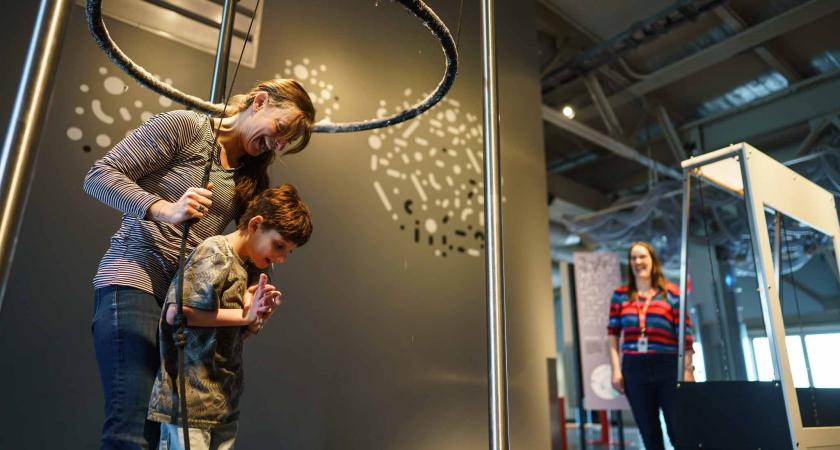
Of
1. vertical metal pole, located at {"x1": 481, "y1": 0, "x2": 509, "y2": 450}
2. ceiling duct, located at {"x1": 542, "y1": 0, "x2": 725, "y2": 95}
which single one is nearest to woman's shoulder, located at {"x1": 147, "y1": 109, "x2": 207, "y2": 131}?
vertical metal pole, located at {"x1": 481, "y1": 0, "x2": 509, "y2": 450}

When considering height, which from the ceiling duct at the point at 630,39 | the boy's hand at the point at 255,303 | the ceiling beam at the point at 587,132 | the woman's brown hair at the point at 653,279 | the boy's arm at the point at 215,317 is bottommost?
the boy's arm at the point at 215,317

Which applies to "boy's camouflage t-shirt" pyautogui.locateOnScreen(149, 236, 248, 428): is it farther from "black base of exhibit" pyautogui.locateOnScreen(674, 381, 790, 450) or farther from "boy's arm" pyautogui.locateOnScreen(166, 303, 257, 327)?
"black base of exhibit" pyautogui.locateOnScreen(674, 381, 790, 450)

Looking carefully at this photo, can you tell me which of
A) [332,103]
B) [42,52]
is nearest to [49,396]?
[332,103]

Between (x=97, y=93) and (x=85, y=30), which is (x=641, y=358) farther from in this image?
(x=85, y=30)

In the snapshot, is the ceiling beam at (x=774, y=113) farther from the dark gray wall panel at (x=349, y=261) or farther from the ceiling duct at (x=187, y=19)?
the ceiling duct at (x=187, y=19)

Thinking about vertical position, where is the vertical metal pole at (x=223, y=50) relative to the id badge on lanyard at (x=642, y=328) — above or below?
above

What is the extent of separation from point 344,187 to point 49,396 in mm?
1333

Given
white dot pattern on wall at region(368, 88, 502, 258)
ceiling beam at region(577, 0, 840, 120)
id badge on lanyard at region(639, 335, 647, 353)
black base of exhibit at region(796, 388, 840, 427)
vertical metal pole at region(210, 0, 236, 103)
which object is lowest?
black base of exhibit at region(796, 388, 840, 427)

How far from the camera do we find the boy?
0.96 m

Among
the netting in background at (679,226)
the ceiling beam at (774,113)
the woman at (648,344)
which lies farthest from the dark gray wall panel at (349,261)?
the ceiling beam at (774,113)

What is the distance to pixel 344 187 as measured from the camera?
2.49 m

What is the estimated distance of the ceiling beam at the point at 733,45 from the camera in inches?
156

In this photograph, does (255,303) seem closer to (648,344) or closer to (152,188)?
(152,188)

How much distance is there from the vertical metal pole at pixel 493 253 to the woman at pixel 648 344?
2.08m
